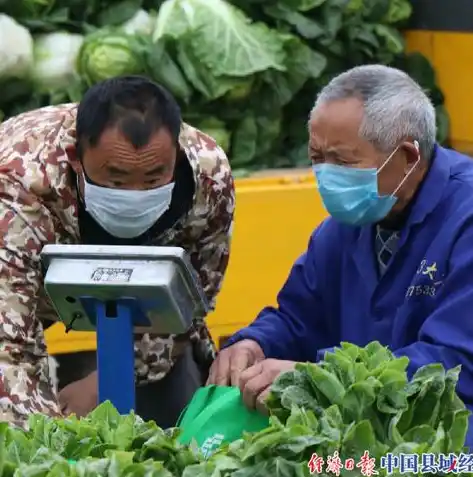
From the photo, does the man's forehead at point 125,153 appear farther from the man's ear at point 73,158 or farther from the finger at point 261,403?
the finger at point 261,403

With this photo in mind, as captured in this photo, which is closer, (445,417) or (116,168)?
(445,417)

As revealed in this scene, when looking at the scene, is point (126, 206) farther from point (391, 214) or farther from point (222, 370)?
point (391, 214)

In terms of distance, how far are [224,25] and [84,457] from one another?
3658 mm

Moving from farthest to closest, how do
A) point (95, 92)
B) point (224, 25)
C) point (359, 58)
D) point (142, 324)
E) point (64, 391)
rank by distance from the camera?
point (359, 58), point (224, 25), point (64, 391), point (95, 92), point (142, 324)

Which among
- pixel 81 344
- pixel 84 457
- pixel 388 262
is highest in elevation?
pixel 84 457

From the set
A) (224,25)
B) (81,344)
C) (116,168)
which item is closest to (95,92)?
(116,168)

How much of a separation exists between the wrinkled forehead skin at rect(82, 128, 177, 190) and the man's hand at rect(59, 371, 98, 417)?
2.26ft

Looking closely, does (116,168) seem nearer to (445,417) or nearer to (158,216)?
(158,216)

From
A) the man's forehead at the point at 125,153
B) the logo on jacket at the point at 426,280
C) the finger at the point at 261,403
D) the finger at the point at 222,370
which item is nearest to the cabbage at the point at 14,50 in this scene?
the man's forehead at the point at 125,153

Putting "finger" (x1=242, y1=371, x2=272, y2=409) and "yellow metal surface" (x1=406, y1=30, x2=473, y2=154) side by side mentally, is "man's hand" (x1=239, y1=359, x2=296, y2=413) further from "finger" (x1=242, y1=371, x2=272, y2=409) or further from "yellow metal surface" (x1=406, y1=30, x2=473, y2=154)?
"yellow metal surface" (x1=406, y1=30, x2=473, y2=154)

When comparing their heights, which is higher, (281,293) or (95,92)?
(95,92)

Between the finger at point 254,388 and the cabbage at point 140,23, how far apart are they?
3158mm

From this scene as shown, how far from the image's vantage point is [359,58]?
5.86m

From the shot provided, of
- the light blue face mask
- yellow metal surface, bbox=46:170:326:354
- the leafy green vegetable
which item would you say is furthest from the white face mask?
yellow metal surface, bbox=46:170:326:354
